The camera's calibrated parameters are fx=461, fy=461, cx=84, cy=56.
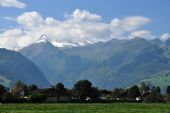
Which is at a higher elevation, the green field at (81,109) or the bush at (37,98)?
the bush at (37,98)

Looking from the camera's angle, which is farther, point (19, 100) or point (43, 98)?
point (43, 98)

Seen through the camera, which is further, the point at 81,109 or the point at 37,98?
the point at 37,98

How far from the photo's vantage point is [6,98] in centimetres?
17525

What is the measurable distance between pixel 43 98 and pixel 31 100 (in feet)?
38.0

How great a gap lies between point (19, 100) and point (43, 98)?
59.4ft

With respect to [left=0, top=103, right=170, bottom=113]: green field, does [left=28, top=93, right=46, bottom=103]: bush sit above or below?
above

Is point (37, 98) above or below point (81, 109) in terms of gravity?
above

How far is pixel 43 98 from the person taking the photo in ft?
616

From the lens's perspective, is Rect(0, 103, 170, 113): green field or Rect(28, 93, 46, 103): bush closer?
Rect(0, 103, 170, 113): green field

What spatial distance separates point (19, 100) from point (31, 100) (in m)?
6.72

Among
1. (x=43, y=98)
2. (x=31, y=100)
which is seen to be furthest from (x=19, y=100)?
(x=43, y=98)

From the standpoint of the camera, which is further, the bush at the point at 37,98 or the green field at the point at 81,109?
the bush at the point at 37,98

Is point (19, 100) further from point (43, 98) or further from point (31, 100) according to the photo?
point (43, 98)

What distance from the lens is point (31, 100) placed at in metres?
177
